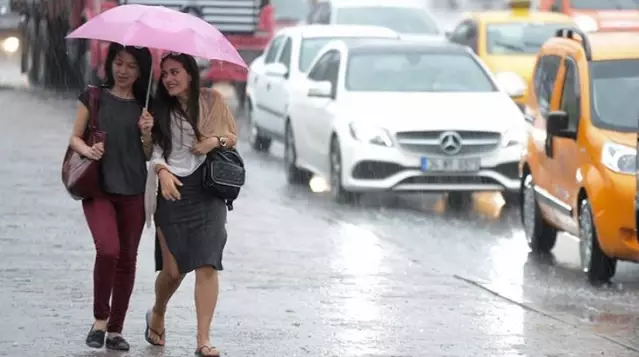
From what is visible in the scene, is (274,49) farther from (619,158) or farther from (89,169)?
(89,169)

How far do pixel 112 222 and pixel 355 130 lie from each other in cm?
823

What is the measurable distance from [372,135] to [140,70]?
316 inches

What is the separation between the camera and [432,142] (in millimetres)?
17188

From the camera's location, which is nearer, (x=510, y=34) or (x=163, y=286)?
(x=163, y=286)

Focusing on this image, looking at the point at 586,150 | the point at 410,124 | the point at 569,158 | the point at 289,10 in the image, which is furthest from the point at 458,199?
the point at 289,10

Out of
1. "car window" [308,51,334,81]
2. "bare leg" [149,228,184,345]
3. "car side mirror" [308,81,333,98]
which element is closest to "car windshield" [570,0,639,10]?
"car window" [308,51,334,81]

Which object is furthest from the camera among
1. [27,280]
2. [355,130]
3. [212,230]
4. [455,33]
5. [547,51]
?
[455,33]

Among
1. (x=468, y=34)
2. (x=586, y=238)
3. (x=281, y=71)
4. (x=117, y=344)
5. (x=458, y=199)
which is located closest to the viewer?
(x=117, y=344)

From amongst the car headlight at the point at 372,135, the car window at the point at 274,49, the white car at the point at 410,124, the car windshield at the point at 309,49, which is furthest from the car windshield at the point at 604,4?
the car headlight at the point at 372,135

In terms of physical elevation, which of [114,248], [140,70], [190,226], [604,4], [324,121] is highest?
[140,70]

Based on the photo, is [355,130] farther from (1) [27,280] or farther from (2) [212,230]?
(2) [212,230]

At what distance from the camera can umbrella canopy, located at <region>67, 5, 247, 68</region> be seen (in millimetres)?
8984

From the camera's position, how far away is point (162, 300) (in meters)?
9.52

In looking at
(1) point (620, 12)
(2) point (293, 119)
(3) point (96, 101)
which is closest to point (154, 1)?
(1) point (620, 12)
